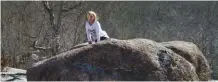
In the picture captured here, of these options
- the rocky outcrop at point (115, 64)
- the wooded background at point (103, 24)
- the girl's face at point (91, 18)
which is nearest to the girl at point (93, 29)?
the girl's face at point (91, 18)

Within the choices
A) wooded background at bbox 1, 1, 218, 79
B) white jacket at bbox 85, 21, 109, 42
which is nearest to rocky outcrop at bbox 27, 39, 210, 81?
white jacket at bbox 85, 21, 109, 42

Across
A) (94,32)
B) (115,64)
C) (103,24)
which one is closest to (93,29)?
(94,32)

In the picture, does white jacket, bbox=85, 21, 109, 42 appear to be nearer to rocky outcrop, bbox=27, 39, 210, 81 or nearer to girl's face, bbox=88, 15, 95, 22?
girl's face, bbox=88, 15, 95, 22

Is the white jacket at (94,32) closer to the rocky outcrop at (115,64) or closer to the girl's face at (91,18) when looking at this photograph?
the girl's face at (91,18)

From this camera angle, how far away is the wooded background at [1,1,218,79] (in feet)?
51.2

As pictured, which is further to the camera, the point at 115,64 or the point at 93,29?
the point at 93,29

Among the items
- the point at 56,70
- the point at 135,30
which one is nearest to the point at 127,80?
the point at 56,70

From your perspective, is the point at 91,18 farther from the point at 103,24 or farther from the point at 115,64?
the point at 103,24

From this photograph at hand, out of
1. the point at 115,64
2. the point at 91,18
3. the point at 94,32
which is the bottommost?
the point at 115,64

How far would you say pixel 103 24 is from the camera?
1736 centimetres

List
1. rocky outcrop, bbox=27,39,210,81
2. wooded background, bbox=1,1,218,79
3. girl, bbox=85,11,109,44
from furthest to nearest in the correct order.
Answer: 1. wooded background, bbox=1,1,218,79
2. girl, bbox=85,11,109,44
3. rocky outcrop, bbox=27,39,210,81

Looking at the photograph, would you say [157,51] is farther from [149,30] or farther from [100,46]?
[149,30]

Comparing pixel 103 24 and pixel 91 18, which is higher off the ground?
pixel 91 18

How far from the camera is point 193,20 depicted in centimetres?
1872
